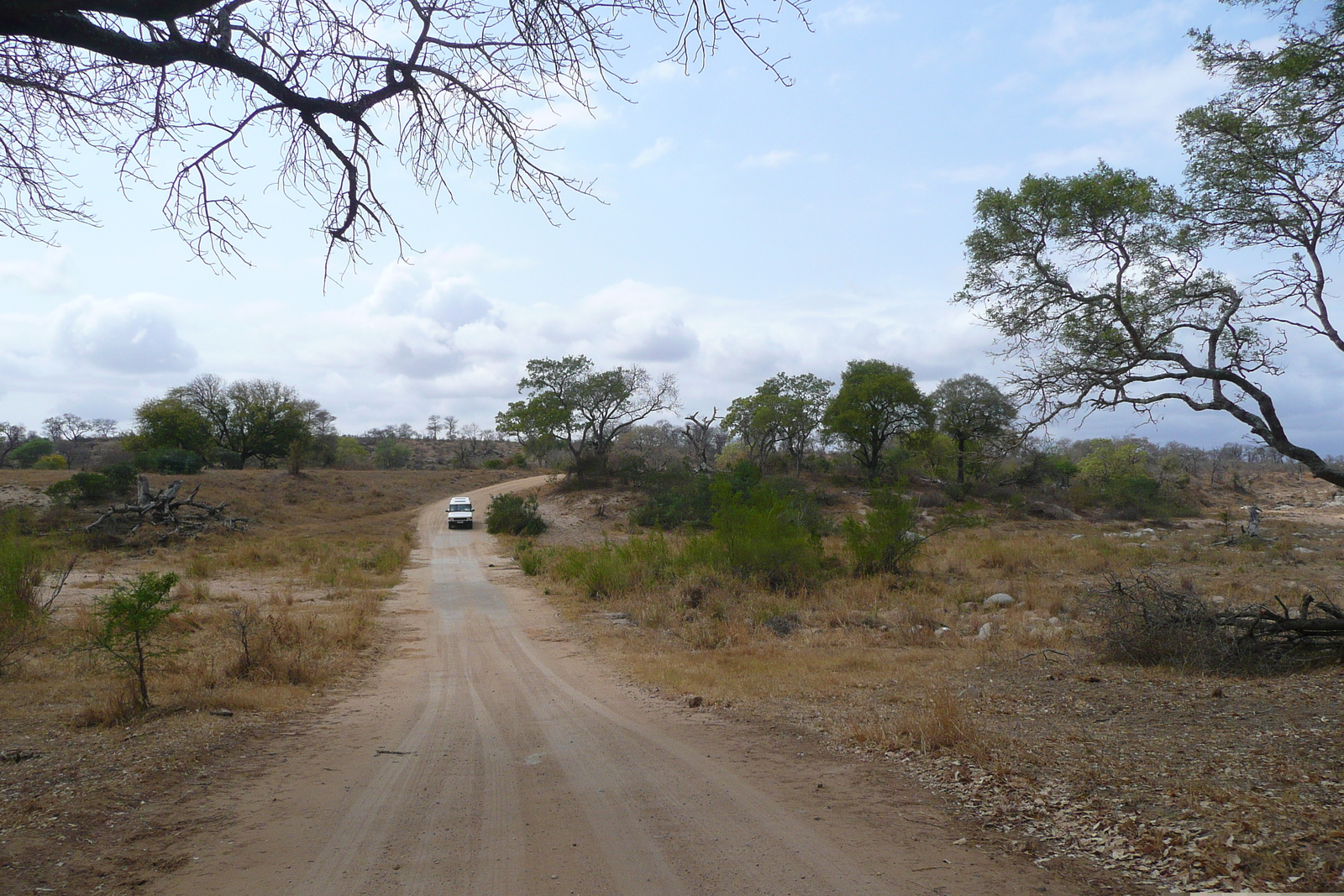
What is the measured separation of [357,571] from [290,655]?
43.0 feet

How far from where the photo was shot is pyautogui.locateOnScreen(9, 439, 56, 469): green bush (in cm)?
6328

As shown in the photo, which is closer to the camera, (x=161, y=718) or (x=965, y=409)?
(x=161, y=718)

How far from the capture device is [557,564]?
21.7 metres

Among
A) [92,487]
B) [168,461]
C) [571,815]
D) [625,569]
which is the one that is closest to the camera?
[571,815]

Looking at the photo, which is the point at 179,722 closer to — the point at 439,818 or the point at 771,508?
the point at 439,818

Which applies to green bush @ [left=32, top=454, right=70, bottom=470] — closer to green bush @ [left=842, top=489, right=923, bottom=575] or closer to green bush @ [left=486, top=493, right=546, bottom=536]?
green bush @ [left=486, top=493, right=546, bottom=536]

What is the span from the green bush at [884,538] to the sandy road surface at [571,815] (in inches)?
495

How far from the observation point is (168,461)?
4888 cm

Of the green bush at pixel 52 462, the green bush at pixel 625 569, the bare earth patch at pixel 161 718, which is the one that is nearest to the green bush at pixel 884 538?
the green bush at pixel 625 569

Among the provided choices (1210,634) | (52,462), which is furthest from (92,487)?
(1210,634)

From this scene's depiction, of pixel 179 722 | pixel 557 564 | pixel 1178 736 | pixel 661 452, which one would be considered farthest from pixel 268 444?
pixel 1178 736

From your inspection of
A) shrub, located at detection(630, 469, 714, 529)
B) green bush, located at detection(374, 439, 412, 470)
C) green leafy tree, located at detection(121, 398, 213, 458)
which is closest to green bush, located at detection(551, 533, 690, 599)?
shrub, located at detection(630, 469, 714, 529)

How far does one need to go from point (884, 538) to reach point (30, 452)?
250 feet

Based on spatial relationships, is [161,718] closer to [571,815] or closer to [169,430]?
[571,815]
